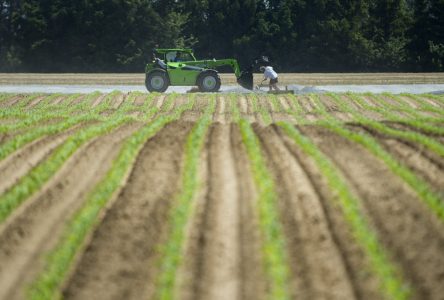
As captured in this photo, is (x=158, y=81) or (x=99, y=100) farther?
(x=158, y=81)

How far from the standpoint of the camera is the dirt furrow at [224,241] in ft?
21.6

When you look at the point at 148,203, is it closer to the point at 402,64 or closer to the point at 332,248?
the point at 332,248

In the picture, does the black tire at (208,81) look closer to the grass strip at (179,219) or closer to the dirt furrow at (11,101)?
the dirt furrow at (11,101)

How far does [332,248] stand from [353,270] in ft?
1.79

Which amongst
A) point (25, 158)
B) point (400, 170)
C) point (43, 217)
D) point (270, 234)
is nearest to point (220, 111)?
point (25, 158)

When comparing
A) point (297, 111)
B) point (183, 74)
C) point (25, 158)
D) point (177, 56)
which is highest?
point (177, 56)

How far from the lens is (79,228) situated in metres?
7.91

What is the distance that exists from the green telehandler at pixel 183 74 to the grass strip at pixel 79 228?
14.7 meters

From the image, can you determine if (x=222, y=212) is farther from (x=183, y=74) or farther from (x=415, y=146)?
(x=183, y=74)

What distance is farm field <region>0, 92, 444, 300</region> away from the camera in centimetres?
677

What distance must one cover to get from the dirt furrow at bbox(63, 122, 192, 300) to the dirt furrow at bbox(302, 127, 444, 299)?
8.83 feet

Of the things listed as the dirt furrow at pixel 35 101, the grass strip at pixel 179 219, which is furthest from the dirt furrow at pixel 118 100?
the grass strip at pixel 179 219

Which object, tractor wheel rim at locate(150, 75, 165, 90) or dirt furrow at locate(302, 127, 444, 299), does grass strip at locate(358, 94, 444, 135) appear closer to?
dirt furrow at locate(302, 127, 444, 299)

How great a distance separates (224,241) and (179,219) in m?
0.82
